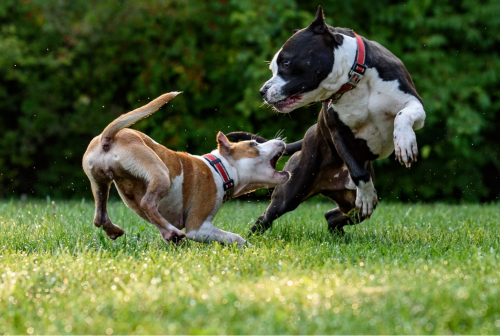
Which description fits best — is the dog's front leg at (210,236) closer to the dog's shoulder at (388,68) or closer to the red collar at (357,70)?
the red collar at (357,70)

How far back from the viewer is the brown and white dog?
436 centimetres

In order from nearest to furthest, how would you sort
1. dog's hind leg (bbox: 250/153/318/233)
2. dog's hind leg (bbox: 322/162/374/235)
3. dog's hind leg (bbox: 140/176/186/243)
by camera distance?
dog's hind leg (bbox: 140/176/186/243)
dog's hind leg (bbox: 250/153/318/233)
dog's hind leg (bbox: 322/162/374/235)

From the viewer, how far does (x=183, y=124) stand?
1273cm

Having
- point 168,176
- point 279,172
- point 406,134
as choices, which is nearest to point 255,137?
point 279,172

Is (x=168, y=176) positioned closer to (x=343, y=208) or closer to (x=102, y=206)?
(x=102, y=206)

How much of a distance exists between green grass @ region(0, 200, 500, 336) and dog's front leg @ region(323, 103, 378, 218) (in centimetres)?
31

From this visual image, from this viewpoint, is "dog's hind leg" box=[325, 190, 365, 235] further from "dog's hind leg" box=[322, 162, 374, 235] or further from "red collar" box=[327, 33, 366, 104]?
"red collar" box=[327, 33, 366, 104]

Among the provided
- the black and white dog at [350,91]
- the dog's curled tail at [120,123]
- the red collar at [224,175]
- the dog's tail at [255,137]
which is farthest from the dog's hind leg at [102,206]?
the dog's tail at [255,137]

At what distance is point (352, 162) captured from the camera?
16.3ft

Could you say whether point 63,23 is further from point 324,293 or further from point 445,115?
point 324,293

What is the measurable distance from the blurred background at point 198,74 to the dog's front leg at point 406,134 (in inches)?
292

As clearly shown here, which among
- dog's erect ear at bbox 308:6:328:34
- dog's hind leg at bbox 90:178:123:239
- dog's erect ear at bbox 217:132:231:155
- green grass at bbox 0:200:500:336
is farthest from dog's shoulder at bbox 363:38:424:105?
dog's hind leg at bbox 90:178:123:239

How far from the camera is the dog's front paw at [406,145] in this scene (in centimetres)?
454

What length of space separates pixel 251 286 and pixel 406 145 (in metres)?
1.92
